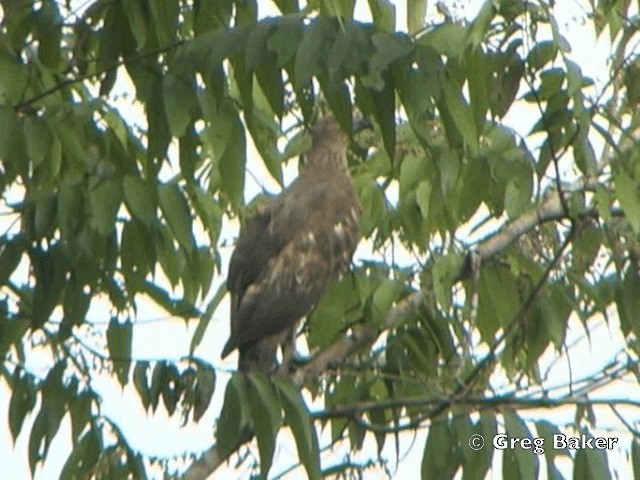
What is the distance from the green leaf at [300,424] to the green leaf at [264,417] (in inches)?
1.1

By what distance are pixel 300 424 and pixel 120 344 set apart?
2.56 feet

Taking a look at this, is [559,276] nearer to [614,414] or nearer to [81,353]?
[614,414]

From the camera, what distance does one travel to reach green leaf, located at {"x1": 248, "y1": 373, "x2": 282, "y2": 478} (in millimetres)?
3404

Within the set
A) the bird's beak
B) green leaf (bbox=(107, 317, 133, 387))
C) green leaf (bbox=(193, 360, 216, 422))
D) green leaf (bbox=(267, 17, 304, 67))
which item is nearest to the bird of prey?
the bird's beak

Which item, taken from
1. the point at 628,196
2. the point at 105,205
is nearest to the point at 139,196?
the point at 105,205

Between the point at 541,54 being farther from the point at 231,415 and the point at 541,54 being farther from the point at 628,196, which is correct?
the point at 231,415

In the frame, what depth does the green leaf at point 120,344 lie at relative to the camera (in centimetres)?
404

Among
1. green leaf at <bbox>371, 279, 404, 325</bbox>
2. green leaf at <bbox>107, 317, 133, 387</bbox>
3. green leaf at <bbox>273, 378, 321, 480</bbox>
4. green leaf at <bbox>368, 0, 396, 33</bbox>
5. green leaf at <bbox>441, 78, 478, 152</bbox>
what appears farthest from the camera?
green leaf at <bbox>371, 279, 404, 325</bbox>

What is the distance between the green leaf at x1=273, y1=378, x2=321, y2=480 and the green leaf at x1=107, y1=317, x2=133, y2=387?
2.18 ft

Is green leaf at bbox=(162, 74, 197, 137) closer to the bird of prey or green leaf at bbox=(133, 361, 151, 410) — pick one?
green leaf at bbox=(133, 361, 151, 410)

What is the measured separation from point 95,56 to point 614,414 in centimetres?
152

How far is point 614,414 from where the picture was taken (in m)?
3.65

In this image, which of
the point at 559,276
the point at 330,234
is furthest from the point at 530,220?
the point at 330,234

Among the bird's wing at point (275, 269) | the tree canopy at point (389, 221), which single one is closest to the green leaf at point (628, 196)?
the tree canopy at point (389, 221)
